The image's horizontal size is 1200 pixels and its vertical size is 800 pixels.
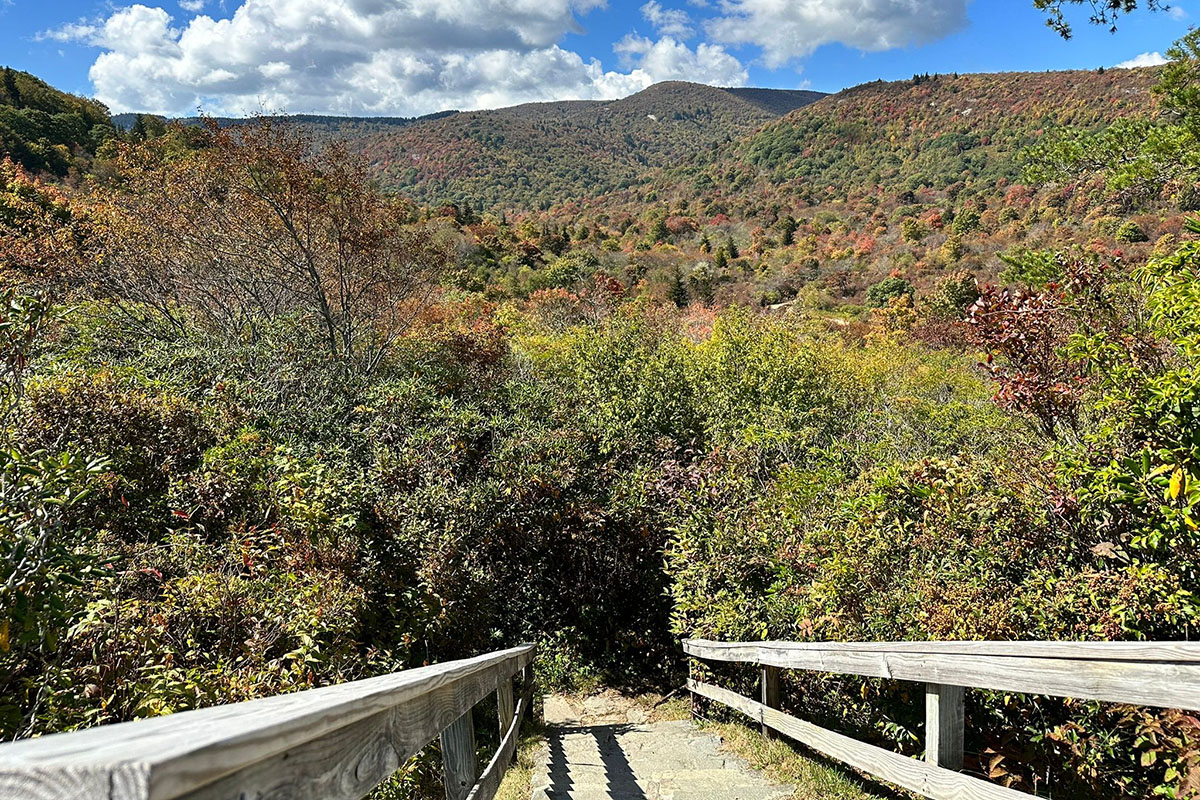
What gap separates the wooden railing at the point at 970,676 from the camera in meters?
1.70

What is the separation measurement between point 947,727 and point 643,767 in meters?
2.83

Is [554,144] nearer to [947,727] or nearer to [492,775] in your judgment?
[492,775]

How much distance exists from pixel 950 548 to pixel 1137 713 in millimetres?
1439

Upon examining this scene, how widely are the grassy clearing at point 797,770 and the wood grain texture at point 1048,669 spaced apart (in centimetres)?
113

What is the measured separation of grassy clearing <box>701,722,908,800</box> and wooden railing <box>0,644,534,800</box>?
2.98 m

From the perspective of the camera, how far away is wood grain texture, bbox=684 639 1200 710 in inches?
66.2

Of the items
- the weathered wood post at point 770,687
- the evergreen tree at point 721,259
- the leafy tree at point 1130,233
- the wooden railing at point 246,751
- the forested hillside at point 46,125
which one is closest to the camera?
the wooden railing at point 246,751

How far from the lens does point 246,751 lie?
71 cm

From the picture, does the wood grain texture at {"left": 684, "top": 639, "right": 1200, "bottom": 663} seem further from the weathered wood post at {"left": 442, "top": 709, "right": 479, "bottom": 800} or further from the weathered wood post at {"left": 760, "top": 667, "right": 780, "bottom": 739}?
the weathered wood post at {"left": 760, "top": 667, "right": 780, "bottom": 739}

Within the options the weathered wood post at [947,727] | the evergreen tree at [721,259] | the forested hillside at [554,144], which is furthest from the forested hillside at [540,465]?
the forested hillside at [554,144]

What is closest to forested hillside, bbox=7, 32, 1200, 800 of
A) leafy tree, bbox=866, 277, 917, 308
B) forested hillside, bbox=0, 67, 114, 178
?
leafy tree, bbox=866, 277, 917, 308

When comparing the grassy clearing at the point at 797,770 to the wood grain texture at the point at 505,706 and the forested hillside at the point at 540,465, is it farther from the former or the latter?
the wood grain texture at the point at 505,706

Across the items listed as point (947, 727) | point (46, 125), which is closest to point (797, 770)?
point (947, 727)

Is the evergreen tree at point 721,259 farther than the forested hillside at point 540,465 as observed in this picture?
Yes
